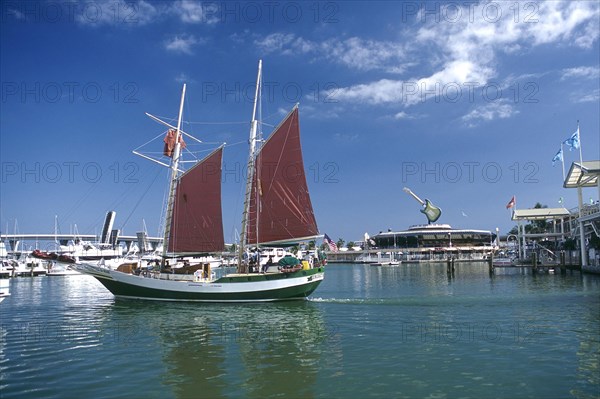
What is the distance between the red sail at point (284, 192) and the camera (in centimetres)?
3594

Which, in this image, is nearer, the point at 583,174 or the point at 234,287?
the point at 234,287

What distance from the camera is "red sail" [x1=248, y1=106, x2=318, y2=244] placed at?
3594 centimetres

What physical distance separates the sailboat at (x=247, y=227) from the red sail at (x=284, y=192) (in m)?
0.08

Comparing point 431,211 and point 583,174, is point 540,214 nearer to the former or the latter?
point 583,174

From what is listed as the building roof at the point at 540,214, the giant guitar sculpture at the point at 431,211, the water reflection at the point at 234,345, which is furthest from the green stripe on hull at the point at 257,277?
the giant guitar sculpture at the point at 431,211

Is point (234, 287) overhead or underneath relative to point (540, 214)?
underneath

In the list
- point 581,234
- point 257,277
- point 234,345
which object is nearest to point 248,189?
point 257,277

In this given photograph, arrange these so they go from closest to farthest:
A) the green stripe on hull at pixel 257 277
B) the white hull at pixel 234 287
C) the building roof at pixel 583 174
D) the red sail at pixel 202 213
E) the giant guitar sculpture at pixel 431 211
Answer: the green stripe on hull at pixel 257 277 < the white hull at pixel 234 287 < the red sail at pixel 202 213 < the building roof at pixel 583 174 < the giant guitar sculpture at pixel 431 211

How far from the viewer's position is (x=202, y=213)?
38375 millimetres

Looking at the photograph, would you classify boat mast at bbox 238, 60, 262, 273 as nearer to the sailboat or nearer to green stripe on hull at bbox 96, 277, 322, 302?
the sailboat

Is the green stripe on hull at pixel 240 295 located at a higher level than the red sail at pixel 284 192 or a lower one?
lower

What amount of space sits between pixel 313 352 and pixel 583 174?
4769 centimetres

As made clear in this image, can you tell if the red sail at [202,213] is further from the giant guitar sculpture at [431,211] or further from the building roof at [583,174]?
the giant guitar sculpture at [431,211]

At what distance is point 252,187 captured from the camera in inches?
1479
